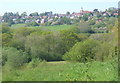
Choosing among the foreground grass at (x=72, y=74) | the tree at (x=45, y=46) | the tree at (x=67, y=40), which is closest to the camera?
the foreground grass at (x=72, y=74)

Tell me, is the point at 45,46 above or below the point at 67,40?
below

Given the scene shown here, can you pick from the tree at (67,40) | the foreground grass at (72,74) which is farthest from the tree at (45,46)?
the foreground grass at (72,74)

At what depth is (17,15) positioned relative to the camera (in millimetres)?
84750

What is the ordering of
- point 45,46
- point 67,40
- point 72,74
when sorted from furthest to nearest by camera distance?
point 67,40
point 45,46
point 72,74

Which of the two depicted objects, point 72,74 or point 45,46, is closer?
point 72,74

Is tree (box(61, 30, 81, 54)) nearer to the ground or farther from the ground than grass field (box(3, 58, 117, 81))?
nearer to the ground

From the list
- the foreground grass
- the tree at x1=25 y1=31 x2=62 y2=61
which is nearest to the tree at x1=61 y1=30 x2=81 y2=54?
the tree at x1=25 y1=31 x2=62 y2=61

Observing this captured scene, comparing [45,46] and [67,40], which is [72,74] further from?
[67,40]

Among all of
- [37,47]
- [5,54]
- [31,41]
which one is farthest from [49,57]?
[5,54]

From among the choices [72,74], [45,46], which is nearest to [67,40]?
[45,46]

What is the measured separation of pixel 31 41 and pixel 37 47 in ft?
6.40

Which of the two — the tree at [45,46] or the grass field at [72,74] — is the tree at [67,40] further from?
the grass field at [72,74]

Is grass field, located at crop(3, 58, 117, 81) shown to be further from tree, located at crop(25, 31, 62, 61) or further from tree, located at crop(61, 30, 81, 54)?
tree, located at crop(61, 30, 81, 54)

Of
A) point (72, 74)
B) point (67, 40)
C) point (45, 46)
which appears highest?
point (72, 74)
